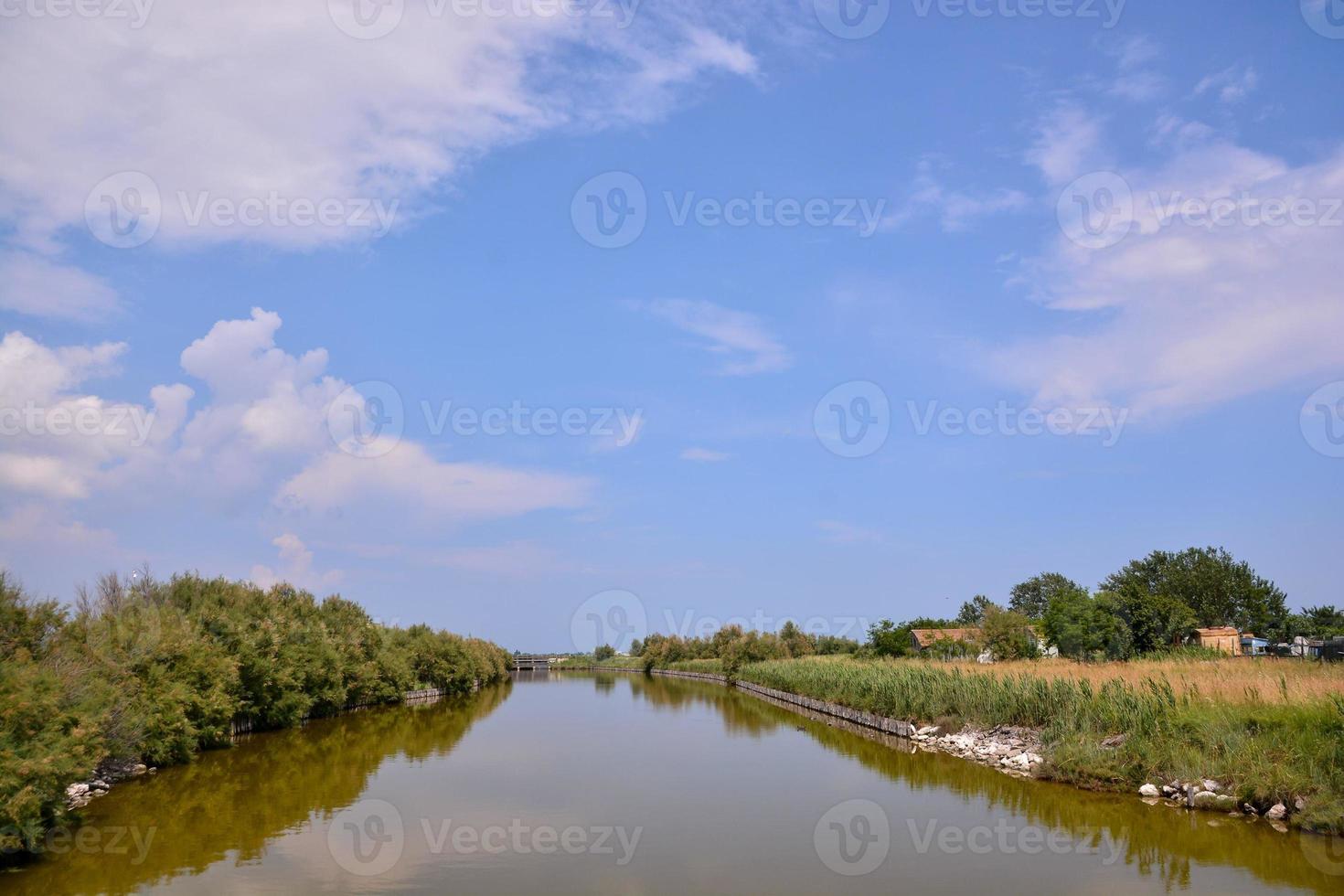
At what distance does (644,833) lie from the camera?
1688 cm

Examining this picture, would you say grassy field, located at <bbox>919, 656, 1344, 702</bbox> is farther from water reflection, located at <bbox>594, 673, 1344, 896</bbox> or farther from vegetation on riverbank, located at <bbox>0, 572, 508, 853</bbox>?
vegetation on riverbank, located at <bbox>0, 572, 508, 853</bbox>

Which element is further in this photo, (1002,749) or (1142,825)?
(1002,749)

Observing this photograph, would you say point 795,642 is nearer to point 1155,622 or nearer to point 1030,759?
point 1155,622

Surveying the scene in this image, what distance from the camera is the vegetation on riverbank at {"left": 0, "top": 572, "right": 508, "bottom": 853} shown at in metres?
14.0

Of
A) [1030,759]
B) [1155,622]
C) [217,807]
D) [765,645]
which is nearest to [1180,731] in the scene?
[1030,759]

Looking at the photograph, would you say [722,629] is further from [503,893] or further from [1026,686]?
[503,893]

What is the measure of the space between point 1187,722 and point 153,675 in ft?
81.2

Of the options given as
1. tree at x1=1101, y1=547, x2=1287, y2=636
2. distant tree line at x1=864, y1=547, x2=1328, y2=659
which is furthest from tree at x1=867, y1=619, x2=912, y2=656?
tree at x1=1101, y1=547, x2=1287, y2=636

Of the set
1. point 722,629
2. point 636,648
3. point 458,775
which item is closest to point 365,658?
→ point 458,775

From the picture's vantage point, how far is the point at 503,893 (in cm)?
1275

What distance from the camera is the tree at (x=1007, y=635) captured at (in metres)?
52.5

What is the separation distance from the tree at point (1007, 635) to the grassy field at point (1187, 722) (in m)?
20.3

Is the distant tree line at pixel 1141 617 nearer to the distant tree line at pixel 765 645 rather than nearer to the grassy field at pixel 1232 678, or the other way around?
the distant tree line at pixel 765 645

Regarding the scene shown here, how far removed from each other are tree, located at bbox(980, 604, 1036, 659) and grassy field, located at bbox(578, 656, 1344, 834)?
2032 centimetres
